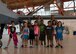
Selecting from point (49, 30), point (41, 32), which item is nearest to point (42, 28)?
point (41, 32)

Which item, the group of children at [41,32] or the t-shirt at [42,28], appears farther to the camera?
the t-shirt at [42,28]

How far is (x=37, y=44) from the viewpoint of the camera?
10.2 metres

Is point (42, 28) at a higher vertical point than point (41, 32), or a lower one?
higher

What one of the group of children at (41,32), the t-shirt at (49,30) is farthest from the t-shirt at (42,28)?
the t-shirt at (49,30)

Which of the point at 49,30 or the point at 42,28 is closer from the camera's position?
the point at 49,30

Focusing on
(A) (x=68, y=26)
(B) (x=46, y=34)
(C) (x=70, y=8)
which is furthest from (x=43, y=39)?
(C) (x=70, y=8)

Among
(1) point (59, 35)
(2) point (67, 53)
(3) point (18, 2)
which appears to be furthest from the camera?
(3) point (18, 2)

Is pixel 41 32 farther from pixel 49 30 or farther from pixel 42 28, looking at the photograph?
pixel 49 30

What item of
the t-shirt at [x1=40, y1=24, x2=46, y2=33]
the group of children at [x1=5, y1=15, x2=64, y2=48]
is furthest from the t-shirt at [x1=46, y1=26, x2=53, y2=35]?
the t-shirt at [x1=40, y1=24, x2=46, y2=33]

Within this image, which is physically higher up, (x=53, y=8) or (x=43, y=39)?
(x=53, y=8)

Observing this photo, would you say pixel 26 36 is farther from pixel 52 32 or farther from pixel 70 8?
pixel 70 8

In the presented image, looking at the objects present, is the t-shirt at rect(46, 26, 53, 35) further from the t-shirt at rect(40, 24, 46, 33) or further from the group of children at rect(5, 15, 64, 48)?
the t-shirt at rect(40, 24, 46, 33)

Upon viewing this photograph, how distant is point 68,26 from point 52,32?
18.8 meters

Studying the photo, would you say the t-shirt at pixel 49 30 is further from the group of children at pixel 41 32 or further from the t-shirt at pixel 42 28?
the t-shirt at pixel 42 28
